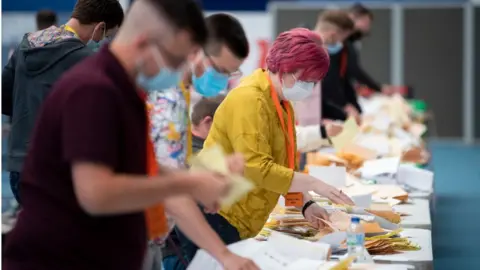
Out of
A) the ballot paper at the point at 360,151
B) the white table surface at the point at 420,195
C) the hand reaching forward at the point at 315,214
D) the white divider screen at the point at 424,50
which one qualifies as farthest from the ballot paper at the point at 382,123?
the white divider screen at the point at 424,50

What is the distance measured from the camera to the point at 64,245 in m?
2.06

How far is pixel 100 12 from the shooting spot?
3.60m

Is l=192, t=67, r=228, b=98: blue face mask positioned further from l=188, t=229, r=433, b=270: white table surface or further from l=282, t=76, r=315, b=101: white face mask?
l=188, t=229, r=433, b=270: white table surface

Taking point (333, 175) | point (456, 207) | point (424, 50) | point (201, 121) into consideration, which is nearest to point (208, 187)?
point (201, 121)

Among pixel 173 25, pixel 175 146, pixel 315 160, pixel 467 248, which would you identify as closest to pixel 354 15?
pixel 467 248

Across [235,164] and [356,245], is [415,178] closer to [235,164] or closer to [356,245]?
[356,245]

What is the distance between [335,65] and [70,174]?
5.47 m

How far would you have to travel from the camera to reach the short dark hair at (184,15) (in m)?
2.04

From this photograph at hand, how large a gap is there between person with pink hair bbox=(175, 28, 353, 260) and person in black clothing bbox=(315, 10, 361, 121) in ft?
10.9

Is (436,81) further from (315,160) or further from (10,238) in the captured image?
(10,238)

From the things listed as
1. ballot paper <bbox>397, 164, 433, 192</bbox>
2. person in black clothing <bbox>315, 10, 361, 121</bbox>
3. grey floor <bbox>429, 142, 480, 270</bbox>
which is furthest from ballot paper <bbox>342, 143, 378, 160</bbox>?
person in black clothing <bbox>315, 10, 361, 121</bbox>

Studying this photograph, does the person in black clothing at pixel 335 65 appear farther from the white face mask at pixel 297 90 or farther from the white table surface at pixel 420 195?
the white face mask at pixel 297 90

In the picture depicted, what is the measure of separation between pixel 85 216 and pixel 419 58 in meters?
13.8

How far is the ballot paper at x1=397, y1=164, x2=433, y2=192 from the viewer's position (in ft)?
17.0
